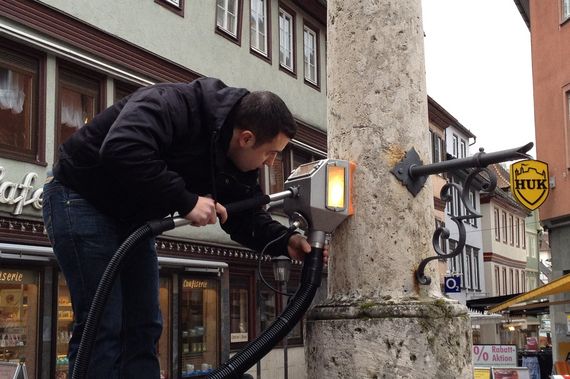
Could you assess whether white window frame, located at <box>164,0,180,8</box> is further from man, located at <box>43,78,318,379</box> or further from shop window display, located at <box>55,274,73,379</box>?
man, located at <box>43,78,318,379</box>

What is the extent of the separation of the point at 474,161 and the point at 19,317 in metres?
9.67

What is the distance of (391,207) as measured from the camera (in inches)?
126

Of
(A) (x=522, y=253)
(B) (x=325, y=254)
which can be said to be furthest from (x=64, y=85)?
(A) (x=522, y=253)

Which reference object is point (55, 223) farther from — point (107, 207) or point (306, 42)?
A: point (306, 42)

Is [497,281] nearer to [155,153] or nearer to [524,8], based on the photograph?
[524,8]

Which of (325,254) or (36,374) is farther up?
(325,254)

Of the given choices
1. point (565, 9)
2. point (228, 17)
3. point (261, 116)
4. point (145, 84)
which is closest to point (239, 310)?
point (145, 84)

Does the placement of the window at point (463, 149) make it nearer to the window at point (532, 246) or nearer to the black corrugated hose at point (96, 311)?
the window at point (532, 246)

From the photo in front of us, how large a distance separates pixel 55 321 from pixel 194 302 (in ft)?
13.1

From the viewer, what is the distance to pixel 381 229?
125 inches

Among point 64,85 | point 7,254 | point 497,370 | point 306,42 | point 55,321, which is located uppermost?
point 306,42

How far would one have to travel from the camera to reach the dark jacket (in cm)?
255

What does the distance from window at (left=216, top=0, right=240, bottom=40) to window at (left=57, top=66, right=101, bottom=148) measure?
4.04 metres

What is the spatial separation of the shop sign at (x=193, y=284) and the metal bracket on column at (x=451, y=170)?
12.2 meters
